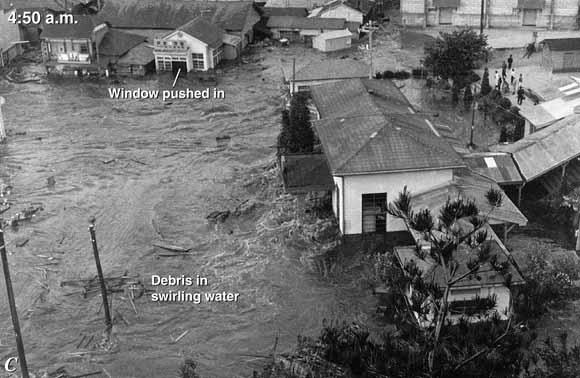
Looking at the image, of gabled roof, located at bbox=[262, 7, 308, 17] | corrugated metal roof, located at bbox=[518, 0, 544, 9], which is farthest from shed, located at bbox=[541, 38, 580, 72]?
gabled roof, located at bbox=[262, 7, 308, 17]

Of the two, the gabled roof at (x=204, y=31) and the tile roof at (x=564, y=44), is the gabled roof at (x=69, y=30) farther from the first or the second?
the tile roof at (x=564, y=44)

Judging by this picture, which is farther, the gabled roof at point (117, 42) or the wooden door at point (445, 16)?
the wooden door at point (445, 16)

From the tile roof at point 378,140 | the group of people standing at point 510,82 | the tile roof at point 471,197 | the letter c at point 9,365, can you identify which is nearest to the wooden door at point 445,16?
the group of people standing at point 510,82

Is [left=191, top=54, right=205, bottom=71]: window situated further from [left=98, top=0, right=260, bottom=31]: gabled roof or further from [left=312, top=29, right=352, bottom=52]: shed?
[left=312, top=29, right=352, bottom=52]: shed

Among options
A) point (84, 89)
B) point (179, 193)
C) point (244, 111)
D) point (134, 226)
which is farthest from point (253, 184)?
point (84, 89)

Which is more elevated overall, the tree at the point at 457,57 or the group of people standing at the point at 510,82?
the tree at the point at 457,57

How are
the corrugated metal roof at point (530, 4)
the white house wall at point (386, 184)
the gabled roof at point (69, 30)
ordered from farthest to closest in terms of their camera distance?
the corrugated metal roof at point (530, 4), the gabled roof at point (69, 30), the white house wall at point (386, 184)

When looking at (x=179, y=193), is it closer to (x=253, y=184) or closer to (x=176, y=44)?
(x=253, y=184)
